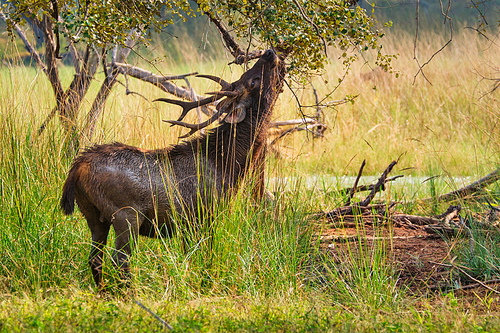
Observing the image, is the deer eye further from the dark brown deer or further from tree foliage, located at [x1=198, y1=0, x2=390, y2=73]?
tree foliage, located at [x1=198, y1=0, x2=390, y2=73]

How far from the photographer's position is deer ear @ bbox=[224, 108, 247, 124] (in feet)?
12.4

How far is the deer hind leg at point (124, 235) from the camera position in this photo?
131 inches

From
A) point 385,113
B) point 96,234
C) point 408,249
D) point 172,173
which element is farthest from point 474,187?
point 385,113

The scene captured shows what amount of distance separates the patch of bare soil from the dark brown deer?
82cm

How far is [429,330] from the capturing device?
263cm

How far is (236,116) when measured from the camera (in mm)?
3818

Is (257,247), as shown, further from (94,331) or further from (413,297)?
(94,331)

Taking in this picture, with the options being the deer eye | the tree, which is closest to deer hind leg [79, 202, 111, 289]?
the tree

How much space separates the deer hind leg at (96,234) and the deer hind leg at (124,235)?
152 mm

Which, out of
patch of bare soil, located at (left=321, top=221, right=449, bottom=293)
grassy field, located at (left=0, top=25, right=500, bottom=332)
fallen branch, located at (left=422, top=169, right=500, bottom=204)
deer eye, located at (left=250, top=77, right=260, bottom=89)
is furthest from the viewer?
fallen branch, located at (left=422, top=169, right=500, bottom=204)

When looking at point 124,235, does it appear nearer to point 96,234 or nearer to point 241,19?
point 96,234

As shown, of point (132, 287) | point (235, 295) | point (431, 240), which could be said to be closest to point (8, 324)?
point (132, 287)

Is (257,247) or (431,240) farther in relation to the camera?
(431,240)

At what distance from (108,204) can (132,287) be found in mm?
564
